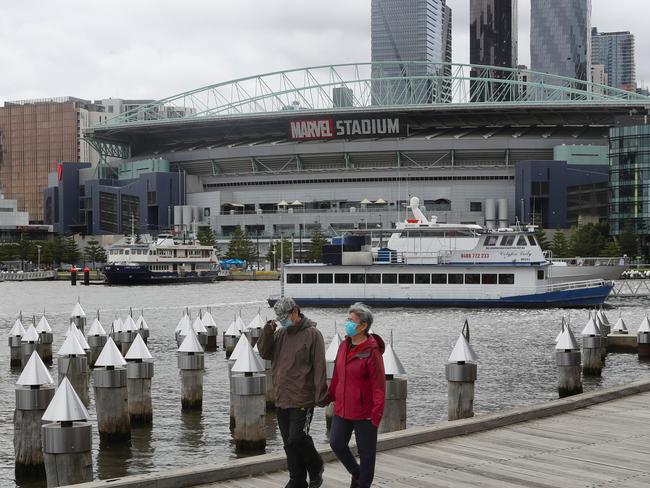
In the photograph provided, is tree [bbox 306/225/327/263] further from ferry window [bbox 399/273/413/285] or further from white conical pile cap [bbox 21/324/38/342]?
white conical pile cap [bbox 21/324/38/342]

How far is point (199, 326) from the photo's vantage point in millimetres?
42250

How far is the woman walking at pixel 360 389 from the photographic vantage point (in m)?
12.9

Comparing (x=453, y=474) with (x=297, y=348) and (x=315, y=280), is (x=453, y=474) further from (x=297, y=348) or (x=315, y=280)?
(x=315, y=280)

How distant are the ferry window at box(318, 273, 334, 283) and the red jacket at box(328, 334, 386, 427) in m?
61.3

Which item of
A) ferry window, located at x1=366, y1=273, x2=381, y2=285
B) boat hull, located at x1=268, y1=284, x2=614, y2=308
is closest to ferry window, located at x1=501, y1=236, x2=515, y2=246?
boat hull, located at x1=268, y1=284, x2=614, y2=308

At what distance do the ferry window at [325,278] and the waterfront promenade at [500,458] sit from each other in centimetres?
5504

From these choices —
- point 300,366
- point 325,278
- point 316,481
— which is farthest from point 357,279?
point 300,366

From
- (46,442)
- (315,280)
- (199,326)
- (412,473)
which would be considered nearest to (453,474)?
(412,473)

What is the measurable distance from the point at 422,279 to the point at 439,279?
122 cm

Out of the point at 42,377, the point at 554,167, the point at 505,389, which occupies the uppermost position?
the point at 554,167

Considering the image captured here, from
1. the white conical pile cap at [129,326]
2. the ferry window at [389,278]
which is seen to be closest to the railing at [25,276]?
the ferry window at [389,278]

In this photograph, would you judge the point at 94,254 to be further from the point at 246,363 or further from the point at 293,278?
the point at 246,363

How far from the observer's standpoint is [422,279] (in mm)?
72875

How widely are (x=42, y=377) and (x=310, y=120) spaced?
173 metres
